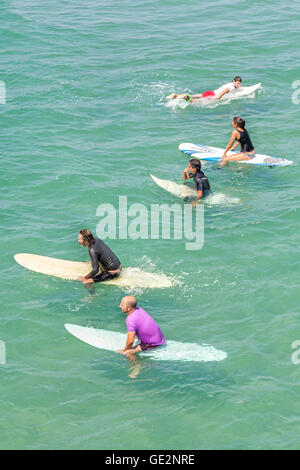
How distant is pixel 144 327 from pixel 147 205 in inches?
284

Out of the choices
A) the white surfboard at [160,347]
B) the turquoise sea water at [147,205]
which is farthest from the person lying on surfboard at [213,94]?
the white surfboard at [160,347]

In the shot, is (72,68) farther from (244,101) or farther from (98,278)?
(98,278)

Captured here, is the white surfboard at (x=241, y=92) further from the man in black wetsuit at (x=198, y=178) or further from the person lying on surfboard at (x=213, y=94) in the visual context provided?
the man in black wetsuit at (x=198, y=178)

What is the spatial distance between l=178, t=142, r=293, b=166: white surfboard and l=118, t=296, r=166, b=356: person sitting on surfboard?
378 inches

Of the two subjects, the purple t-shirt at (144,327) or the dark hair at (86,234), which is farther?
the dark hair at (86,234)

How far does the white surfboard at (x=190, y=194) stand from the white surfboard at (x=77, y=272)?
3.95 metres

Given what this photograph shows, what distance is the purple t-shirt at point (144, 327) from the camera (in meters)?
Result: 12.8

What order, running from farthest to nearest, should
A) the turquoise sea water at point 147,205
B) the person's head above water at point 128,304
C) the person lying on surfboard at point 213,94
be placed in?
the person lying on surfboard at point 213,94 → the person's head above water at point 128,304 → the turquoise sea water at point 147,205

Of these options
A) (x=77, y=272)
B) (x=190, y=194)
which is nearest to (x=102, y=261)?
(x=77, y=272)

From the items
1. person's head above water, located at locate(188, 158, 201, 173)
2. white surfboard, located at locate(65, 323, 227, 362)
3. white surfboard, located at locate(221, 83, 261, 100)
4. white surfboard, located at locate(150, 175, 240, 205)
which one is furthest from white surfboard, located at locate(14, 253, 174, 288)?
white surfboard, located at locate(221, 83, 261, 100)

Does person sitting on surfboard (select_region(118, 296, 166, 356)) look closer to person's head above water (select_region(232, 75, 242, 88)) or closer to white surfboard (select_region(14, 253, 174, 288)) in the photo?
white surfboard (select_region(14, 253, 174, 288))

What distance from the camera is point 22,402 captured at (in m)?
12.6

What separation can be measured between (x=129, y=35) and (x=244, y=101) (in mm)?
8821

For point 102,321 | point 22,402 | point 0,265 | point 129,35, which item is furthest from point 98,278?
point 129,35
